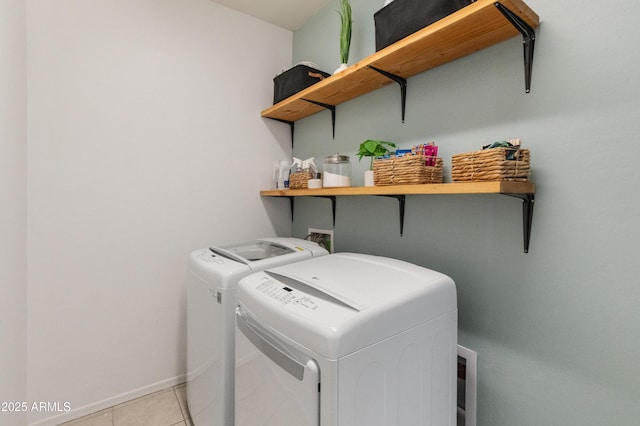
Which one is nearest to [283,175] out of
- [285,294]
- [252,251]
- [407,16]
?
[252,251]

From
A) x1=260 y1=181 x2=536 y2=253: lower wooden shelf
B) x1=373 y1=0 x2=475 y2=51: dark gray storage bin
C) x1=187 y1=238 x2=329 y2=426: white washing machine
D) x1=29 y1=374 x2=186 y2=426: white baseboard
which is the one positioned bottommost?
x1=29 y1=374 x2=186 y2=426: white baseboard

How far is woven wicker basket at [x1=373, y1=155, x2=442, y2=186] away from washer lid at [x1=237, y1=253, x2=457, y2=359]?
367 mm

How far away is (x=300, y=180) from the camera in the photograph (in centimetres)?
202

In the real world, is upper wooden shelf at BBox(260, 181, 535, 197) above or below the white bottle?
below

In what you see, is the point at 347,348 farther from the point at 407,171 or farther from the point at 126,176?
the point at 126,176

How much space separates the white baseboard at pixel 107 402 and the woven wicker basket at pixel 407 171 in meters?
1.90

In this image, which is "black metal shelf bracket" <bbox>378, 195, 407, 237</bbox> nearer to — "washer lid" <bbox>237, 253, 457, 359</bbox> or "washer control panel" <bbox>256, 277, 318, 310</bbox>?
"washer lid" <bbox>237, 253, 457, 359</bbox>

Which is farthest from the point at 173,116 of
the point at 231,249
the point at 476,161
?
the point at 476,161

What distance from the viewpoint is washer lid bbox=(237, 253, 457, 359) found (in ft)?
2.58

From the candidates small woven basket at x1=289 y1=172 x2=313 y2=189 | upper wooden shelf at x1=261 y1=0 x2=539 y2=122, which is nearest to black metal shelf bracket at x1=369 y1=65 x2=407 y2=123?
upper wooden shelf at x1=261 y1=0 x2=539 y2=122

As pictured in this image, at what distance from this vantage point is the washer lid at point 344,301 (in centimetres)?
79

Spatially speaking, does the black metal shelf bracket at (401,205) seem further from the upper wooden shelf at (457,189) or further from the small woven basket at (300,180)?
the small woven basket at (300,180)

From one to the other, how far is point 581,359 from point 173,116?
238cm

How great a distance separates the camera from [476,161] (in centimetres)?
105
